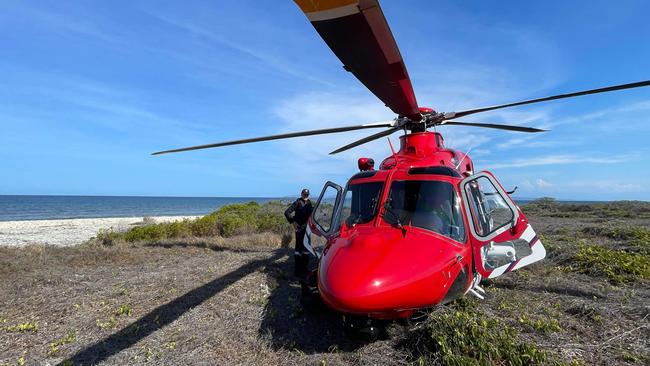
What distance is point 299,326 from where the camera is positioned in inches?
190

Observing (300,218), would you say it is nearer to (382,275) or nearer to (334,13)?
(382,275)

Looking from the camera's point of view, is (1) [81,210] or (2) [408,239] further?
(1) [81,210]

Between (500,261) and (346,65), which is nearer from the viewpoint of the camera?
(346,65)

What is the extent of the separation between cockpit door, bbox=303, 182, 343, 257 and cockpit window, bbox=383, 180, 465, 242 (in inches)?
37.6

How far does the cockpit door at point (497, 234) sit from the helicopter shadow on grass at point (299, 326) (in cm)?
180

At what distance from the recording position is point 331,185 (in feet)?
19.1

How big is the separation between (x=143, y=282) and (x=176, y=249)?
10.5 ft

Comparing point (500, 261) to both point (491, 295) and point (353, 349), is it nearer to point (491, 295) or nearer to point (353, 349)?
point (491, 295)

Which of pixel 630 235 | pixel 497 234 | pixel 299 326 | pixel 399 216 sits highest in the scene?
pixel 399 216

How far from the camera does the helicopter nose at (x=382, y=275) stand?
10.4 ft

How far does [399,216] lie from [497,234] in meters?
1.14

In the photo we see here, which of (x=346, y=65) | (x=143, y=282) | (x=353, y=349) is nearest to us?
(x=346, y=65)

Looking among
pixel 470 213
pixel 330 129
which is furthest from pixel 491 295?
pixel 330 129

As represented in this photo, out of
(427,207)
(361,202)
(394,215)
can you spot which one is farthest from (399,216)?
(361,202)
